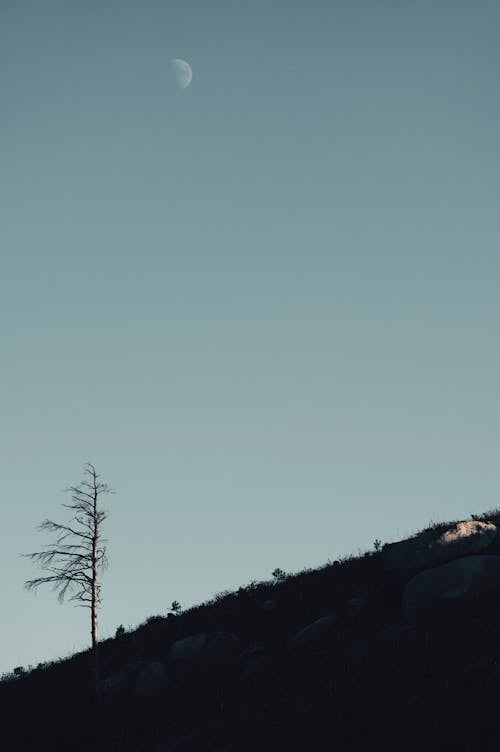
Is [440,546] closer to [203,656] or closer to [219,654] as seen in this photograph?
[219,654]

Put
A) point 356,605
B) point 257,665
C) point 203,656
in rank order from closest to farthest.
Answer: point 257,665 → point 356,605 → point 203,656

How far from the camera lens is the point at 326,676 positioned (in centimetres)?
1535

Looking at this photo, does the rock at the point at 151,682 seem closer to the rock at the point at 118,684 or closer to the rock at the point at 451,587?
the rock at the point at 118,684

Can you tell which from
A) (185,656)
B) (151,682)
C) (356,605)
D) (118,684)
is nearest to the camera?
(356,605)

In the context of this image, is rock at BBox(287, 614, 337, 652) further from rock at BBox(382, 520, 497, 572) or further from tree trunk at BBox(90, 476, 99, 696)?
tree trunk at BBox(90, 476, 99, 696)

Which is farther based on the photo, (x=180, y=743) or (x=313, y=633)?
(x=313, y=633)

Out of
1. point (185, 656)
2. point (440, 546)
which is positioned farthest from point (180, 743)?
point (440, 546)

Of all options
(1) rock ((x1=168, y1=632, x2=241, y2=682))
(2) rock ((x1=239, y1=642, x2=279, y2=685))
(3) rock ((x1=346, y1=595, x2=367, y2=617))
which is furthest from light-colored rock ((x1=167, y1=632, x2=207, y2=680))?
(3) rock ((x1=346, y1=595, x2=367, y2=617))

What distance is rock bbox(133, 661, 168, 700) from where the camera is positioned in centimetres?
1986

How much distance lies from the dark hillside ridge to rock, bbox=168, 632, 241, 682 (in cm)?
5

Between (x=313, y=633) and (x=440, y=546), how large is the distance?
4472 millimetres

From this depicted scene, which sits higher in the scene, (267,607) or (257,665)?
(267,607)

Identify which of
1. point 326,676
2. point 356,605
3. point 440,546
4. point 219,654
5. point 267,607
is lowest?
point 326,676

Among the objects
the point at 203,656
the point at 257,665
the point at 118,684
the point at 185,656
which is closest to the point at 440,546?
the point at 257,665
